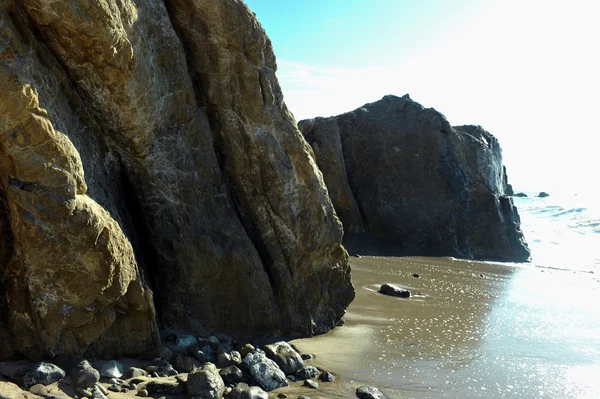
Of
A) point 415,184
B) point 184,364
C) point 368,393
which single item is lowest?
point 368,393

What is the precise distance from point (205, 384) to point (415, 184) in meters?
17.4

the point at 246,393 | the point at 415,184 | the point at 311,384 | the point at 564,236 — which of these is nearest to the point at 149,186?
the point at 246,393

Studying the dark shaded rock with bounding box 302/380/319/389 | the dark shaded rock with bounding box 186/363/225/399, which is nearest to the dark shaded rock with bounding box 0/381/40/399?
the dark shaded rock with bounding box 186/363/225/399

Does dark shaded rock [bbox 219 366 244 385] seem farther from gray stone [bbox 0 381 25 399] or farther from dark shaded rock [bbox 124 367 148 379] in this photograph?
gray stone [bbox 0 381 25 399]

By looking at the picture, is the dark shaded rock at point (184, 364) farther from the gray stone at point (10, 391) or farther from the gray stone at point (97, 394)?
the gray stone at point (10, 391)

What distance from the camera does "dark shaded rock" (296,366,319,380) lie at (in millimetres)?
7719

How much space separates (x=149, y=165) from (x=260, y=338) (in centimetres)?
341

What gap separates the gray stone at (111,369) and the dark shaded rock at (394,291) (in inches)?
328

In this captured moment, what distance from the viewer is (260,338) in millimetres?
8883

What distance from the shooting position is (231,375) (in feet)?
23.2

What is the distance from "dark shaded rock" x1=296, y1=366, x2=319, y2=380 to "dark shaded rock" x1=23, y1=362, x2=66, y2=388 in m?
3.26

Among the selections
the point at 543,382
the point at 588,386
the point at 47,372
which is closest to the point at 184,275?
the point at 47,372

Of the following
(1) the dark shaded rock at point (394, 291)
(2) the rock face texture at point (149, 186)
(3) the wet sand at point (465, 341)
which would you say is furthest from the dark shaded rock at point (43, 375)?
(1) the dark shaded rock at point (394, 291)

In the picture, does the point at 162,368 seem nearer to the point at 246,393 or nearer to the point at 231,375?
the point at 231,375
